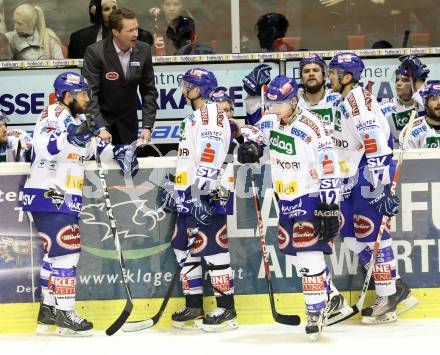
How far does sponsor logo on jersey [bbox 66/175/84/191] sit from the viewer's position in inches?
313

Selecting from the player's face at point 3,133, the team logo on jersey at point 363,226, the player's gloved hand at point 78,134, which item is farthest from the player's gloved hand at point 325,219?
the player's face at point 3,133

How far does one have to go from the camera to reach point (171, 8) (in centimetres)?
1009

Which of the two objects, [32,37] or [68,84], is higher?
[32,37]

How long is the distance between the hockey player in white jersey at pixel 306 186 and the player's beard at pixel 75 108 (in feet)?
3.73

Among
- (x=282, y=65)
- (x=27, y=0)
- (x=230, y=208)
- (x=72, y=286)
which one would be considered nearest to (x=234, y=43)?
(x=282, y=65)

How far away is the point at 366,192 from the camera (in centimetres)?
812

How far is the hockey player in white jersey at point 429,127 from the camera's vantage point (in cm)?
866

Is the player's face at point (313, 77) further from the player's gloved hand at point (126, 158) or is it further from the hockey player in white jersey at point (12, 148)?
the hockey player in white jersey at point (12, 148)

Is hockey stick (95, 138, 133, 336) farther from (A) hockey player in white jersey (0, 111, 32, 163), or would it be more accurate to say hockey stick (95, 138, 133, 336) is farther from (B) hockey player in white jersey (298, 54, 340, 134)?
(B) hockey player in white jersey (298, 54, 340, 134)

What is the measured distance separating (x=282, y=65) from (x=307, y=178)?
8.11 ft

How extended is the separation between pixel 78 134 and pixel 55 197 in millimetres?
424

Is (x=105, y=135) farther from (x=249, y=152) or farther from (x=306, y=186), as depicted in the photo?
(x=306, y=186)

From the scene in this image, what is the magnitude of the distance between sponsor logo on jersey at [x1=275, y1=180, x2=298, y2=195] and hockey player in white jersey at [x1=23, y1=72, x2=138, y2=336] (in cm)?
116

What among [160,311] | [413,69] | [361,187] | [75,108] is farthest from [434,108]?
[75,108]
